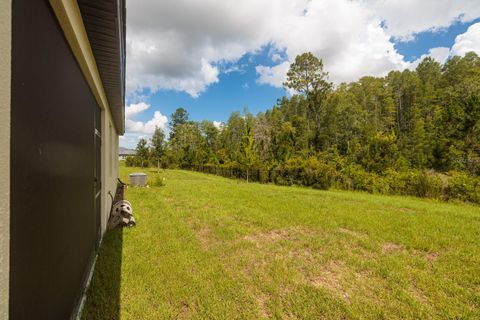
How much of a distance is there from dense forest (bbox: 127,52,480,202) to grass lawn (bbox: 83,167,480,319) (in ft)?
29.5

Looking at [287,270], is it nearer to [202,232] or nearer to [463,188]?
[202,232]

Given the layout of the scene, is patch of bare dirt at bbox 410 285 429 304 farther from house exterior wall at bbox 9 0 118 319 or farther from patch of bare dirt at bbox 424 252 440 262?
house exterior wall at bbox 9 0 118 319

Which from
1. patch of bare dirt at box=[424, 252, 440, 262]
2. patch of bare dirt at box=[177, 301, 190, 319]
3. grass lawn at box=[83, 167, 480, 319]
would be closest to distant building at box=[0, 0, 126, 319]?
grass lawn at box=[83, 167, 480, 319]

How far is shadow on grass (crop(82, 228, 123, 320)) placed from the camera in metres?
2.26

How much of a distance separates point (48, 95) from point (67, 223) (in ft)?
3.48

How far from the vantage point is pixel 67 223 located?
1.81 metres

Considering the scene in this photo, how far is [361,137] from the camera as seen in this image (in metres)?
32.8
